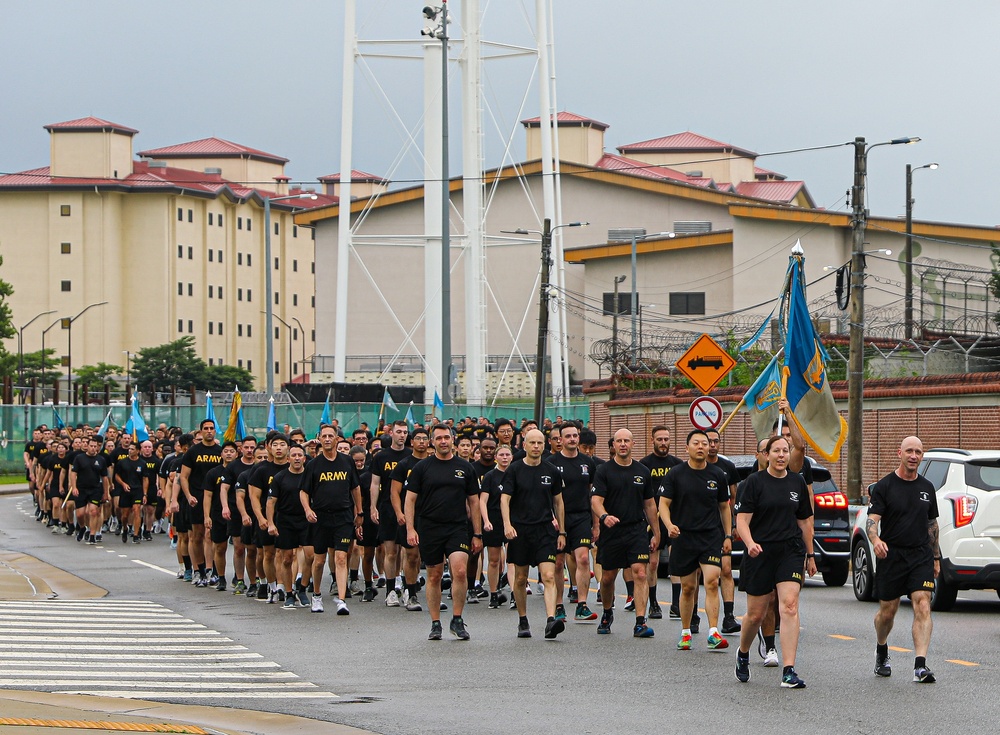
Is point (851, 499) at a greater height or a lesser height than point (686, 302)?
lesser

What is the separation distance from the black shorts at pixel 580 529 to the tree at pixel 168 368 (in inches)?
3886

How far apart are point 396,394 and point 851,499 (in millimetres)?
31262

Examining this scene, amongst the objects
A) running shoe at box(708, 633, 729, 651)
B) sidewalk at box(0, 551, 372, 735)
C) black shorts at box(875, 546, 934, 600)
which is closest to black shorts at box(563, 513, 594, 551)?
running shoe at box(708, 633, 729, 651)

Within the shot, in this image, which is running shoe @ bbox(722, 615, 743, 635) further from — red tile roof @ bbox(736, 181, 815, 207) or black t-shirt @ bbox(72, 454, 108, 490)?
red tile roof @ bbox(736, 181, 815, 207)

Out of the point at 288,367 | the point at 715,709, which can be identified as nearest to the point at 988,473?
the point at 715,709

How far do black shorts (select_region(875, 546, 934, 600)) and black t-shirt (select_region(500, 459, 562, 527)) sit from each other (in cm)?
364

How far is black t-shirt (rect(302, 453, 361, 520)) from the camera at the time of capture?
17031mm

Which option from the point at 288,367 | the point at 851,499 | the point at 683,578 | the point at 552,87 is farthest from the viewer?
the point at 288,367

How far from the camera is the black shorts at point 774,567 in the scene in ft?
37.5

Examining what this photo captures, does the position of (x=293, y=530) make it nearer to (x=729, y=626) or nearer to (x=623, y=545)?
(x=623, y=545)

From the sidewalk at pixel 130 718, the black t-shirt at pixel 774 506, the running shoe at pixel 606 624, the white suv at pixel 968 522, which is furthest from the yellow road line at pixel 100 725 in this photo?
the white suv at pixel 968 522

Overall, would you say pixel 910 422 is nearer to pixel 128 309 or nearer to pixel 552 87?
pixel 552 87

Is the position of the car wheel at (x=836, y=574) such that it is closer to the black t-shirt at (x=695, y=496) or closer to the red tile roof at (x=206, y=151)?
the black t-shirt at (x=695, y=496)

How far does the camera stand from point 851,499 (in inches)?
1146
